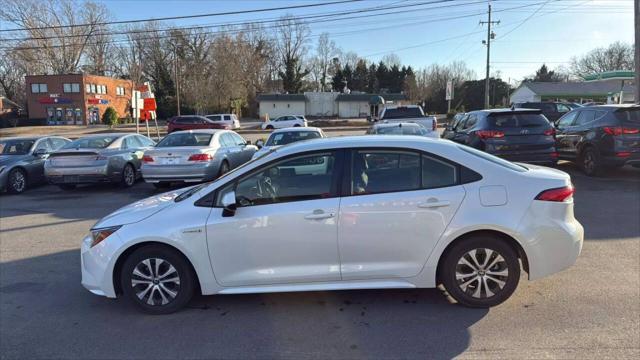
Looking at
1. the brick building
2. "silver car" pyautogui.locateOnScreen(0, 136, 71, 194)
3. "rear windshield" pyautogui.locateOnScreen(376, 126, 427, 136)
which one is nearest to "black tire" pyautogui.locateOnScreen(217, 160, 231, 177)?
"rear windshield" pyautogui.locateOnScreen(376, 126, 427, 136)

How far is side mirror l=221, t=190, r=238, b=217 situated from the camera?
13.5 feet

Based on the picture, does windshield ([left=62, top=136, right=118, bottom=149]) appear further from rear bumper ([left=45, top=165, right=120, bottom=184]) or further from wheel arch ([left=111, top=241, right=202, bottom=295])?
wheel arch ([left=111, top=241, right=202, bottom=295])

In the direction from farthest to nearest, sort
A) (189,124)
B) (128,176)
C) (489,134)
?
1. (189,124)
2. (128,176)
3. (489,134)

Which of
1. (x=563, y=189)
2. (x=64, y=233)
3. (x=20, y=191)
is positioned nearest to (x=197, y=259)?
(x=563, y=189)

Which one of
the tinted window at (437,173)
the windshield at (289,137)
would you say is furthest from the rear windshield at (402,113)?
the tinted window at (437,173)

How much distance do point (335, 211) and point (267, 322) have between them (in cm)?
116

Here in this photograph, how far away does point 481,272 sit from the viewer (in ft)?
13.7

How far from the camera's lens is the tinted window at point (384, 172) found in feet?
13.7

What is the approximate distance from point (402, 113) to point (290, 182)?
48.2ft

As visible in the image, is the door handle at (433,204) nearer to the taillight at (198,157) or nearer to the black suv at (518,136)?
the black suv at (518,136)

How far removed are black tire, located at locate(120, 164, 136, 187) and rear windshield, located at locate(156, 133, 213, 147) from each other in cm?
156

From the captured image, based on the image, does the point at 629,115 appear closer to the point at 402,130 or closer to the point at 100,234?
the point at 402,130

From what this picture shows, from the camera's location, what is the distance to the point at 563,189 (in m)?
4.27

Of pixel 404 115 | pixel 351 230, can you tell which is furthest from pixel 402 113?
pixel 351 230
